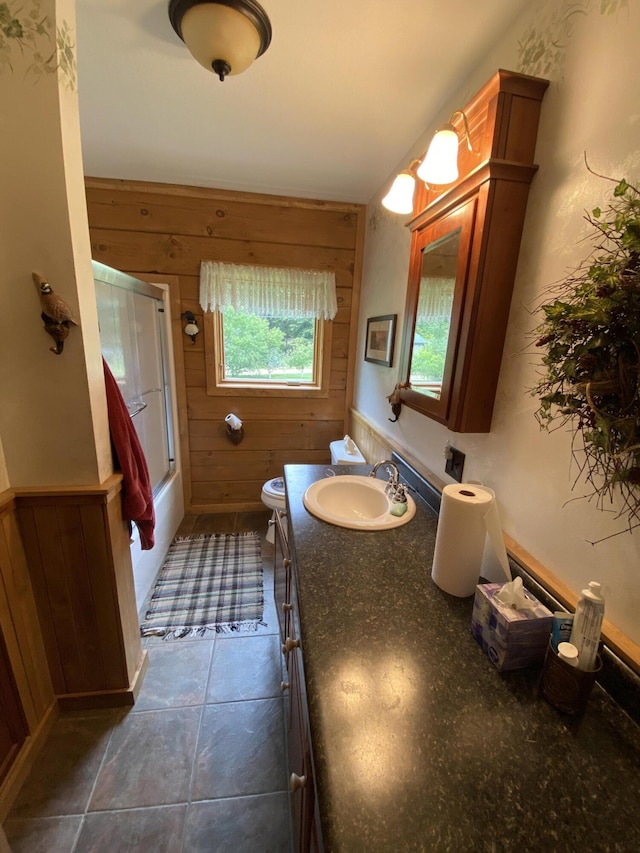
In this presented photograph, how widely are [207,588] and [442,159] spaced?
218 cm

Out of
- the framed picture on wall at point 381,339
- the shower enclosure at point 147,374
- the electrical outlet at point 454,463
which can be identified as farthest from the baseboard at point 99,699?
the framed picture on wall at point 381,339

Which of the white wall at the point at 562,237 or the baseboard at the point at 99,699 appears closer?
the white wall at the point at 562,237

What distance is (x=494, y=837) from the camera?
46 centimetres

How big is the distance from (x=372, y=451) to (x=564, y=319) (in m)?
1.56

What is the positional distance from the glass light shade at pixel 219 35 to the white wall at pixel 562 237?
2.40 ft

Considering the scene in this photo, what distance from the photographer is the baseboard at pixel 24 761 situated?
106 cm

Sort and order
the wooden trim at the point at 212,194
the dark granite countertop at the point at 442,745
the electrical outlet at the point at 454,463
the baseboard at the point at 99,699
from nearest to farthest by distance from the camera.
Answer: the dark granite countertop at the point at 442,745, the electrical outlet at the point at 454,463, the baseboard at the point at 99,699, the wooden trim at the point at 212,194

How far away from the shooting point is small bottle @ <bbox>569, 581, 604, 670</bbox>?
23.1 inches

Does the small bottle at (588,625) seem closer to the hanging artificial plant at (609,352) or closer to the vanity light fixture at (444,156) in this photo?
the hanging artificial plant at (609,352)

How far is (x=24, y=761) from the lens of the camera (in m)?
1.15

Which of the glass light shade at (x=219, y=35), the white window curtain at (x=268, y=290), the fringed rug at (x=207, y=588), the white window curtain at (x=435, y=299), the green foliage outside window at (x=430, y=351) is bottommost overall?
the fringed rug at (x=207, y=588)

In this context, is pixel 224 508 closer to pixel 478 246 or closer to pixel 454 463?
pixel 454 463

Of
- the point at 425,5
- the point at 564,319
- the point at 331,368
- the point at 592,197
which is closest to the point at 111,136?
the point at 425,5

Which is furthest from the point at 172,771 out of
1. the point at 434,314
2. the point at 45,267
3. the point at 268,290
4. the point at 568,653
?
the point at 268,290
